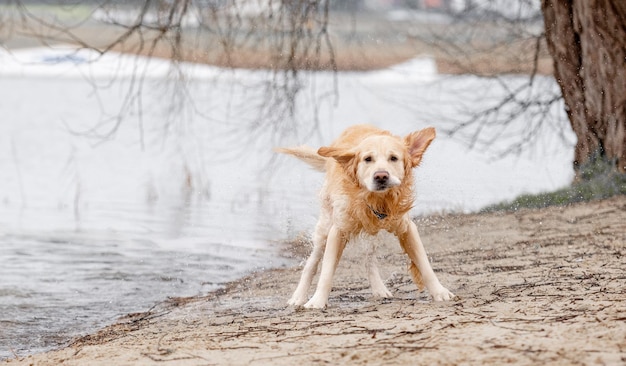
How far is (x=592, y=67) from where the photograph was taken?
12250 millimetres

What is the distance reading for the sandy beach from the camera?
4797mm

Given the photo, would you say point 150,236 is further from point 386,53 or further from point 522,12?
point 386,53

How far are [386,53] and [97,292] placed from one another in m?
18.1

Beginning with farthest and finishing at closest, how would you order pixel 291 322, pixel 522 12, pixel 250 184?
pixel 250 184, pixel 522 12, pixel 291 322

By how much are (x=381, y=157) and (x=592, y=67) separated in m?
6.72

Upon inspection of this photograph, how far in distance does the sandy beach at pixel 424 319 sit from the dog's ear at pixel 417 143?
0.91m

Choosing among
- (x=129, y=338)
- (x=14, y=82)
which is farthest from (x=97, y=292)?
(x=14, y=82)

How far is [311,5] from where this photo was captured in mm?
12344

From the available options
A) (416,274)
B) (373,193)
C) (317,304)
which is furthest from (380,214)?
(317,304)

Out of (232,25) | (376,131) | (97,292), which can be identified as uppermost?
(232,25)

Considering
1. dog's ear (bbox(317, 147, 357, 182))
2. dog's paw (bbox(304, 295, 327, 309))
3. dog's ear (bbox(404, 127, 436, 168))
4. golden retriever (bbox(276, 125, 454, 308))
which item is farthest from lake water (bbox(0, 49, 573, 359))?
dog's paw (bbox(304, 295, 327, 309))

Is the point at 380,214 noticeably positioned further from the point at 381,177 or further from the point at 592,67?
the point at 592,67

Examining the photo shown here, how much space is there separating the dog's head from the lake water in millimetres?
942

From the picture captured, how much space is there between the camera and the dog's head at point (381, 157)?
20.3ft
